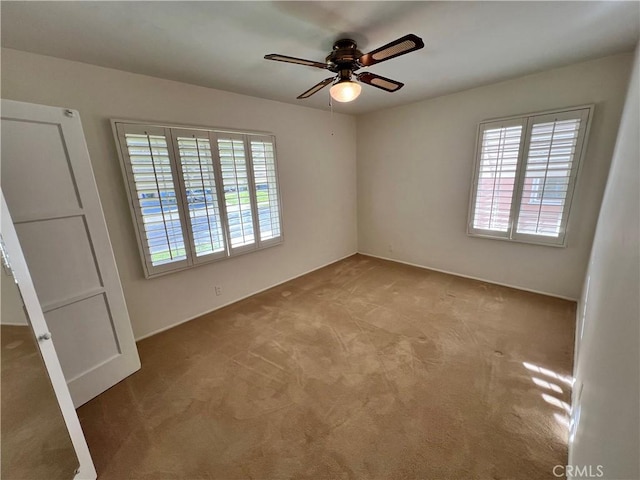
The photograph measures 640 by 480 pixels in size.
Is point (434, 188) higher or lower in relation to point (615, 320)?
higher

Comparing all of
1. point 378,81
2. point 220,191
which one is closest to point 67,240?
point 220,191

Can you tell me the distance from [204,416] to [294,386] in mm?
647

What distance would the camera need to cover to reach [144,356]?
7.78 feet

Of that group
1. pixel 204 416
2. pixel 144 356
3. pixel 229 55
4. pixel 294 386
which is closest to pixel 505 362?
pixel 294 386

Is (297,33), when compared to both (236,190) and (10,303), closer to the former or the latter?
(236,190)

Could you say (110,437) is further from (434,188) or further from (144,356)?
(434,188)

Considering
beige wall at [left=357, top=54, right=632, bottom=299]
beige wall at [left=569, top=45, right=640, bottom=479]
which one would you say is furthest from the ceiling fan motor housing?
beige wall at [left=357, top=54, right=632, bottom=299]

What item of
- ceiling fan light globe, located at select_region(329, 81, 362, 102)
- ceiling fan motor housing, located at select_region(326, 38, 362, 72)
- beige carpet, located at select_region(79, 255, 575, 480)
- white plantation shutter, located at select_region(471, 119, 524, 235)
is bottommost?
beige carpet, located at select_region(79, 255, 575, 480)

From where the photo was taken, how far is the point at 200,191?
9.12 feet

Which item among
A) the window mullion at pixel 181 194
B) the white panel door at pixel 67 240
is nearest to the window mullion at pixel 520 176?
the window mullion at pixel 181 194

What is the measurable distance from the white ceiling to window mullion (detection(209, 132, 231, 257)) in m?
0.61

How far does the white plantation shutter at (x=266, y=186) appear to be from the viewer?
10.6ft

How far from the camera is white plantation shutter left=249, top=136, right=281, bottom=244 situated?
10.6ft

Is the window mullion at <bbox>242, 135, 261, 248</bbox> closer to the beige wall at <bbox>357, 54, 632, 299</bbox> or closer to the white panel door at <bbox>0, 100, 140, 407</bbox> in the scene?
the white panel door at <bbox>0, 100, 140, 407</bbox>
